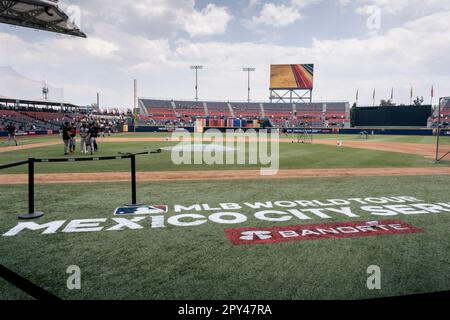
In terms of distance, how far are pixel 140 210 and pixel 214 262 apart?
3292 millimetres

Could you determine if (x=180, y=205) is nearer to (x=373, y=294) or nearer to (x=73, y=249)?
(x=73, y=249)

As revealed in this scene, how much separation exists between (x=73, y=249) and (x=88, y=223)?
136 cm

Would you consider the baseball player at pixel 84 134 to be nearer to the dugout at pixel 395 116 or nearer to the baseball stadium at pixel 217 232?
the baseball stadium at pixel 217 232

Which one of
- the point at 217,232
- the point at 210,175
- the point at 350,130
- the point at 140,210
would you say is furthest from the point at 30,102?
the point at 217,232

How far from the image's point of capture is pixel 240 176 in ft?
40.7

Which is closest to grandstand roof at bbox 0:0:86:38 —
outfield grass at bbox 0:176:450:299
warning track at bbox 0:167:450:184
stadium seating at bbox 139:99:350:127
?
warning track at bbox 0:167:450:184

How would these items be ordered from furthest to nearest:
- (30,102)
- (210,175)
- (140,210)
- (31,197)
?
(30,102), (210,175), (140,210), (31,197)

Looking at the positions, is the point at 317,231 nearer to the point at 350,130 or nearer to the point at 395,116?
the point at 350,130

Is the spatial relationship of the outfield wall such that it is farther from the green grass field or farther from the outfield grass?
the outfield grass

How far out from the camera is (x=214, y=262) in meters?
4.39

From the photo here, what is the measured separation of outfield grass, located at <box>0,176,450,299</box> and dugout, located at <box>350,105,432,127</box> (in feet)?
241

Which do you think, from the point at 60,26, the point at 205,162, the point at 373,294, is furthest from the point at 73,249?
the point at 60,26

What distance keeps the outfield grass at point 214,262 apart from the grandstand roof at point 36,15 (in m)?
9.52

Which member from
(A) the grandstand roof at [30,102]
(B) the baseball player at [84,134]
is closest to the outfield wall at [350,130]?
(A) the grandstand roof at [30,102]
